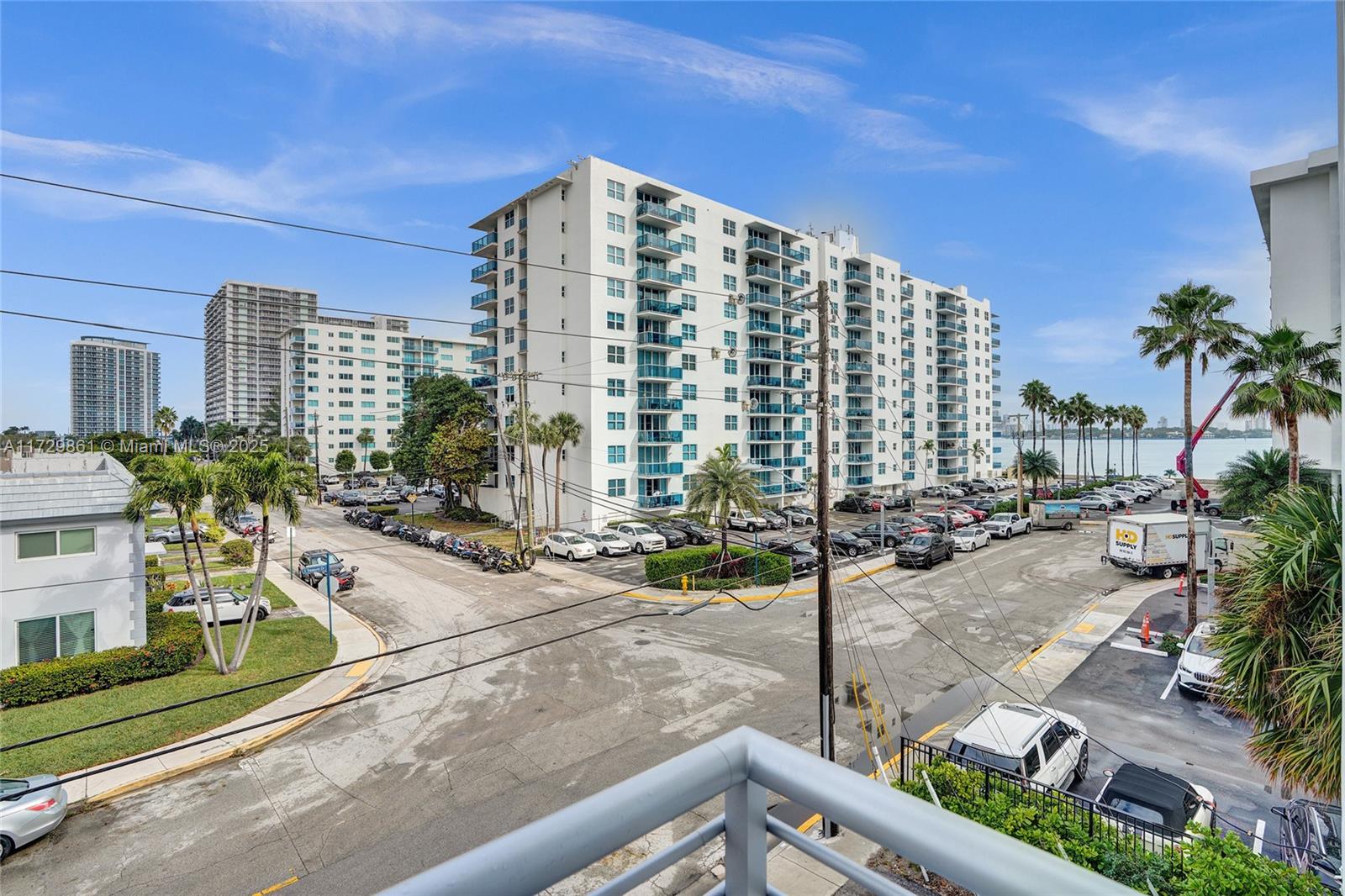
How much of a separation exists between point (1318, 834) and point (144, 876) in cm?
1702

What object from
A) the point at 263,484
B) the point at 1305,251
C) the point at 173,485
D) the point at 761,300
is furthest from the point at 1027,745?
the point at 761,300

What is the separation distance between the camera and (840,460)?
206 feet

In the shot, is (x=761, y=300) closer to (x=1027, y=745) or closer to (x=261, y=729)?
(x=1027, y=745)

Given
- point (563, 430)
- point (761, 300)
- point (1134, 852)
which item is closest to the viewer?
point (1134, 852)

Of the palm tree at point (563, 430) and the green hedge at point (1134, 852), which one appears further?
the palm tree at point (563, 430)

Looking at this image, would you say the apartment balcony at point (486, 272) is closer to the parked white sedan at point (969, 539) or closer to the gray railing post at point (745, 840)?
the parked white sedan at point (969, 539)

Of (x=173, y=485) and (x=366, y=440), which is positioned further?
(x=366, y=440)

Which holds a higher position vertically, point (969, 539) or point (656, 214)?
point (656, 214)

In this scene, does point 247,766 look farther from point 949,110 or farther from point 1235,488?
point 1235,488

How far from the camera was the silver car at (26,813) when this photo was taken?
416 inches

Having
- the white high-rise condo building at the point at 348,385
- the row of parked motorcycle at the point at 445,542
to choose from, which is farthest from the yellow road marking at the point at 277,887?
the white high-rise condo building at the point at 348,385

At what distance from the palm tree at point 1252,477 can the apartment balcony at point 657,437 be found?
31.4m

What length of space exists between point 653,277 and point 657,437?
11717 mm

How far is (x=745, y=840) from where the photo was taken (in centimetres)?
147
